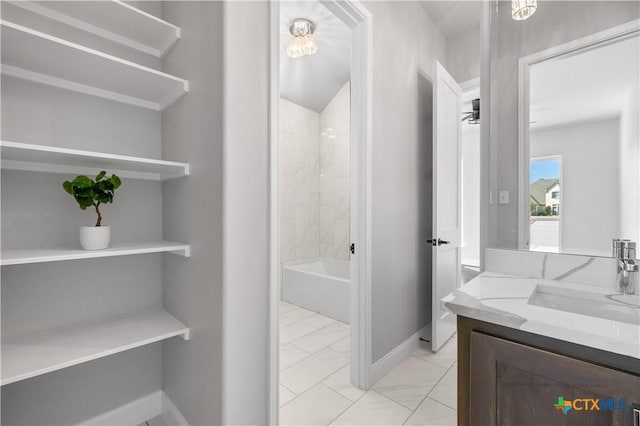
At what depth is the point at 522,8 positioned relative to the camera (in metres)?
1.44

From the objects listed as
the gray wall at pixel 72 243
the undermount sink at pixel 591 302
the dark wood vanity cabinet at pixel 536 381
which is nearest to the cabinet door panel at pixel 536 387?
the dark wood vanity cabinet at pixel 536 381

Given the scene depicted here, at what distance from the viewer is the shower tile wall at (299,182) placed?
392 centimetres

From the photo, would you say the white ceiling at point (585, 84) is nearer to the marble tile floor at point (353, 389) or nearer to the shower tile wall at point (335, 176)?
the marble tile floor at point (353, 389)

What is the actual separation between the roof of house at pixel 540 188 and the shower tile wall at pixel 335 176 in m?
2.68

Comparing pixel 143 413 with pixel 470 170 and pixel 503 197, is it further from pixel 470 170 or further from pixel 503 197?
pixel 470 170

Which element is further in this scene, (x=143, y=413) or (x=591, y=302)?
(x=143, y=413)

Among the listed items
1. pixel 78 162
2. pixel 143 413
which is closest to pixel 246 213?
pixel 78 162

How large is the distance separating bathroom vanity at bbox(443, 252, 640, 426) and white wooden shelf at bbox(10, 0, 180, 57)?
5.61ft

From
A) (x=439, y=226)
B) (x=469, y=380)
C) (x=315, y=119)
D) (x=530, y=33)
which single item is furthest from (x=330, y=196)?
(x=469, y=380)

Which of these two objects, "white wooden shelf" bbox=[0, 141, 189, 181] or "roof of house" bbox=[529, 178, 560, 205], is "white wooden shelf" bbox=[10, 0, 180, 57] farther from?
"roof of house" bbox=[529, 178, 560, 205]

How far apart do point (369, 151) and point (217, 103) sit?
3.25ft

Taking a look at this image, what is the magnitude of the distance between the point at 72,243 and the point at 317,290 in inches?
88.6

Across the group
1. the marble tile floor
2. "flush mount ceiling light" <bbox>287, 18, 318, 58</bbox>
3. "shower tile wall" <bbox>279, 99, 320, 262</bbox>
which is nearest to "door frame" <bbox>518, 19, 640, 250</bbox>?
the marble tile floor

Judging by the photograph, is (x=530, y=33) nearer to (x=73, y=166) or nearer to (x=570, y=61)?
(x=570, y=61)
